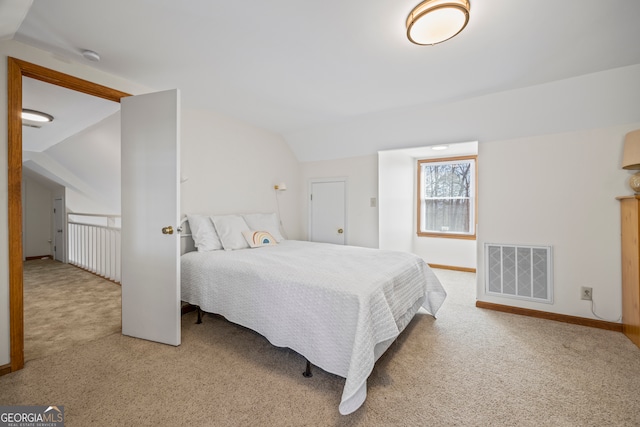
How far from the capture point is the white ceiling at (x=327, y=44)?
5.25ft

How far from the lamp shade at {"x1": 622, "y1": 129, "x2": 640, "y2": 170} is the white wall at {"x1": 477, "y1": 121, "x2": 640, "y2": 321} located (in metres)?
0.11

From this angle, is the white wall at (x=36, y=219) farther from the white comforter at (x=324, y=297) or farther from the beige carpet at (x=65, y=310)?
the white comforter at (x=324, y=297)

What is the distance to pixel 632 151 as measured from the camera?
7.49 feet

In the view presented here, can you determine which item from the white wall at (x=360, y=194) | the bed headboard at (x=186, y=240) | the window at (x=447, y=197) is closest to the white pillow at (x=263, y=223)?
the bed headboard at (x=186, y=240)

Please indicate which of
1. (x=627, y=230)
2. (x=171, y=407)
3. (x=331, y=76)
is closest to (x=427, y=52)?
(x=331, y=76)

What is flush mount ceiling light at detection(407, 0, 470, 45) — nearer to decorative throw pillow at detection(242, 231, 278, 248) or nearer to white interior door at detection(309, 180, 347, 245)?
decorative throw pillow at detection(242, 231, 278, 248)

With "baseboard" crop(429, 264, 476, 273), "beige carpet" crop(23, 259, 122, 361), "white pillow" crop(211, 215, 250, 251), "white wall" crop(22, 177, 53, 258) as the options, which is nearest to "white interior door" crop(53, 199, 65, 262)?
"white wall" crop(22, 177, 53, 258)

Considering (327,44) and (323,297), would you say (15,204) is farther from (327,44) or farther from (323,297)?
(327,44)

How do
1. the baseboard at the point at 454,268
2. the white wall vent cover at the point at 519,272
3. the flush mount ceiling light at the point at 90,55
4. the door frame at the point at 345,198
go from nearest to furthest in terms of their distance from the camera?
the flush mount ceiling light at the point at 90,55, the white wall vent cover at the point at 519,272, the door frame at the point at 345,198, the baseboard at the point at 454,268

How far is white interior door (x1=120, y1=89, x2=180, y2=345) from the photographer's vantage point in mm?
Answer: 2193

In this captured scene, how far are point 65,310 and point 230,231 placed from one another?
6.46 ft

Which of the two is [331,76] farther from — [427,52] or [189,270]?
[189,270]

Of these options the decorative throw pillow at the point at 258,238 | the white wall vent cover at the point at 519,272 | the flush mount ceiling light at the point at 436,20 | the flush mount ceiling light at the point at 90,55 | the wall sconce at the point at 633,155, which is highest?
the flush mount ceiling light at the point at 90,55

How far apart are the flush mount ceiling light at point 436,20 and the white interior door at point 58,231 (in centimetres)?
682
